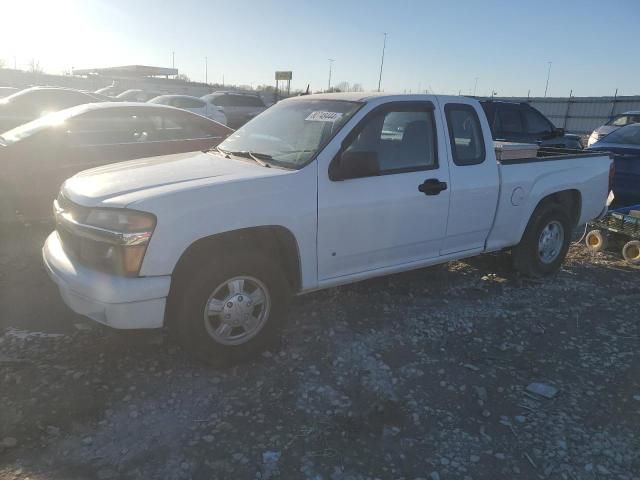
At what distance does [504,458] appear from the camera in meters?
2.79

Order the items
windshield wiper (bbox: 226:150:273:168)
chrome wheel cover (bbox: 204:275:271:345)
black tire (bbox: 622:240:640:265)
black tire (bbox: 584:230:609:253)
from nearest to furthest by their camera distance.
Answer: chrome wheel cover (bbox: 204:275:271:345)
windshield wiper (bbox: 226:150:273:168)
black tire (bbox: 622:240:640:265)
black tire (bbox: 584:230:609:253)

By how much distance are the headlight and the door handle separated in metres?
2.14

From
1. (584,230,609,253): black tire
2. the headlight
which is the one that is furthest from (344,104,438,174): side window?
(584,230,609,253): black tire

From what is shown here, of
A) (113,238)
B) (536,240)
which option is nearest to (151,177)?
(113,238)

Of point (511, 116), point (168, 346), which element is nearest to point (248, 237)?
point (168, 346)

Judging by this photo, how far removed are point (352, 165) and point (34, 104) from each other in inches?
361

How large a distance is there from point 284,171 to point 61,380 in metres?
1.99

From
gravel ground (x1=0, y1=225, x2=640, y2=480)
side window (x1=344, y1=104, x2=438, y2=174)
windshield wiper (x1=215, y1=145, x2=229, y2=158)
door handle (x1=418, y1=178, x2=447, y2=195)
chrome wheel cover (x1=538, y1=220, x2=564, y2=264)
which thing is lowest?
gravel ground (x1=0, y1=225, x2=640, y2=480)

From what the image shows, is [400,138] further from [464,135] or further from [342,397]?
[342,397]

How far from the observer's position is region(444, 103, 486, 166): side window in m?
4.46

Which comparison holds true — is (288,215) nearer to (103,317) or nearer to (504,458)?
(103,317)

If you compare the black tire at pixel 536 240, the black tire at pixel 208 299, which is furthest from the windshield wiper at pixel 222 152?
the black tire at pixel 536 240

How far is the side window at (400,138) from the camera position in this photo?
3979mm

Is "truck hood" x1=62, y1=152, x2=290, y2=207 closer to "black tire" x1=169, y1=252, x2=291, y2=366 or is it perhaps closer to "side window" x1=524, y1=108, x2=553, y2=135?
"black tire" x1=169, y1=252, x2=291, y2=366
